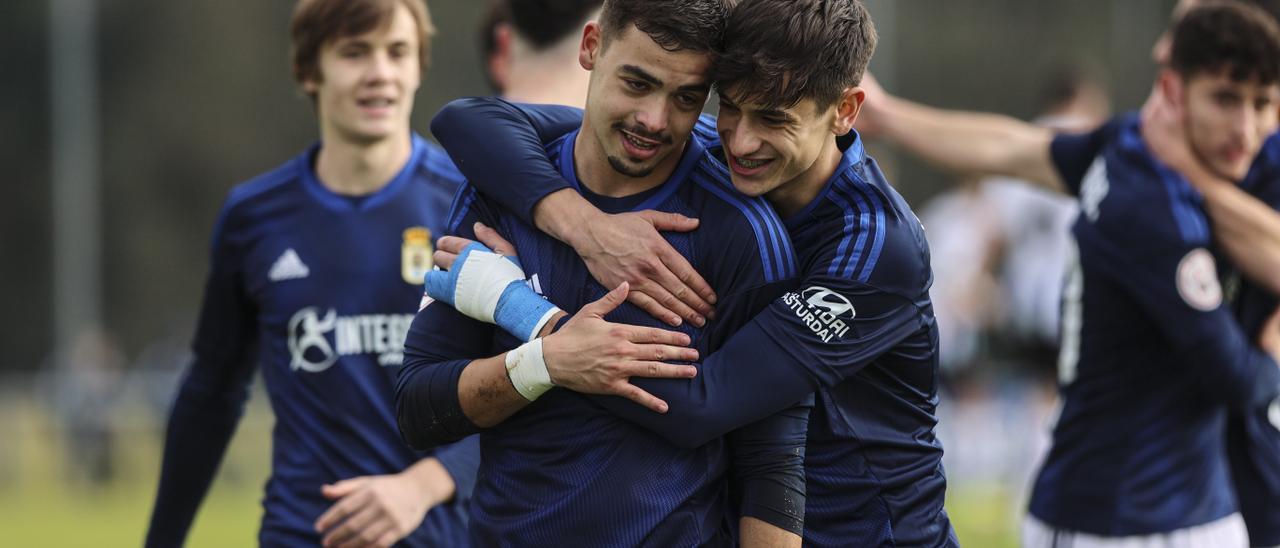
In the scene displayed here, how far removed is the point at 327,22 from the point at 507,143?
1.27 metres

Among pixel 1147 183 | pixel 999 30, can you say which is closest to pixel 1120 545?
pixel 1147 183

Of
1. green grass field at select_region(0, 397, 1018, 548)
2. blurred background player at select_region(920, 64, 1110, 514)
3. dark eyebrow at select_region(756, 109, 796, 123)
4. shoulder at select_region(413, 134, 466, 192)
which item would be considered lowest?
green grass field at select_region(0, 397, 1018, 548)

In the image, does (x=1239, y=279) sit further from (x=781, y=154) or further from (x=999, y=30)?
(x=999, y=30)

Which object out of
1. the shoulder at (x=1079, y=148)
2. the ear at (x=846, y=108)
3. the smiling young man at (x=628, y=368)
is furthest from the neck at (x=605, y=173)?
the shoulder at (x=1079, y=148)

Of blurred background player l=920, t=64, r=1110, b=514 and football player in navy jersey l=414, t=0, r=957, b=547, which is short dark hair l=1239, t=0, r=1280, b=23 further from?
blurred background player l=920, t=64, r=1110, b=514

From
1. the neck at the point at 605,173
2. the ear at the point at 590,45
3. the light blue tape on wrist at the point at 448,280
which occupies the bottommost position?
the light blue tape on wrist at the point at 448,280

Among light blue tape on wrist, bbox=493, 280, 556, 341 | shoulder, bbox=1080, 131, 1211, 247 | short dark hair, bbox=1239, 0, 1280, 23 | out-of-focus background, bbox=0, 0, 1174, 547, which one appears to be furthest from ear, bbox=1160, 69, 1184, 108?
out-of-focus background, bbox=0, 0, 1174, 547

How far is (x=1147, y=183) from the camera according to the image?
4387mm

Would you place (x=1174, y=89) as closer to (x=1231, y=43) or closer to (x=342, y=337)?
(x=1231, y=43)

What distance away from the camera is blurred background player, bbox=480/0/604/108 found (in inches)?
176

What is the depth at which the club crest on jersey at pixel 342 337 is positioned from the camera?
4262mm

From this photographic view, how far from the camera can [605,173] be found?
323 cm

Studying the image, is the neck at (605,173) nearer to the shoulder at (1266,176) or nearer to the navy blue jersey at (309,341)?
the navy blue jersey at (309,341)

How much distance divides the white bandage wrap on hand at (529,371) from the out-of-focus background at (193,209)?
8842 mm
